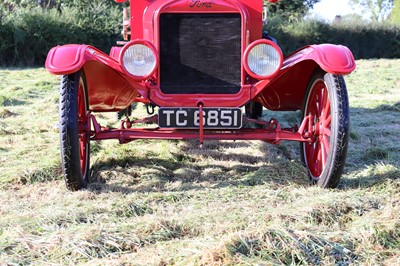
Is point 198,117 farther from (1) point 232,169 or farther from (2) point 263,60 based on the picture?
(1) point 232,169

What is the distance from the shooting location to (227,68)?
416 cm

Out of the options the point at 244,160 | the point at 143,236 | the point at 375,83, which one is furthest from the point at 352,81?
the point at 143,236

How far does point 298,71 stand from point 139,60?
135 centimetres

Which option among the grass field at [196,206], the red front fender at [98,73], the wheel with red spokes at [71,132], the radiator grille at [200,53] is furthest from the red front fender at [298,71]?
the wheel with red spokes at [71,132]

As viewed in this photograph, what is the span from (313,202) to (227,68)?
4.69ft

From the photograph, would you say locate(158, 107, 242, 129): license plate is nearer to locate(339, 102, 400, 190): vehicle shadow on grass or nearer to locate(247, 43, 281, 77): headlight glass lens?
locate(247, 43, 281, 77): headlight glass lens

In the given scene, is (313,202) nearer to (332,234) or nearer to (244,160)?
(332,234)

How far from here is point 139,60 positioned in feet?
12.7

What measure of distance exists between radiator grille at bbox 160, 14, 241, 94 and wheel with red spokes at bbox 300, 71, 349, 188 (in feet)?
2.25

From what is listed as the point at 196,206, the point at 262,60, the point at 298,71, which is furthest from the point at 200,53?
the point at 196,206

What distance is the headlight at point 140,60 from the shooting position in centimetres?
384

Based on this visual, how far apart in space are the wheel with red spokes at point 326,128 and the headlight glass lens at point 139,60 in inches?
53.8

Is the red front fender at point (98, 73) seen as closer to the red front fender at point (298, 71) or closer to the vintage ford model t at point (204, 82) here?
the vintage ford model t at point (204, 82)

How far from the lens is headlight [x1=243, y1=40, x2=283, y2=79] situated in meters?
3.88
